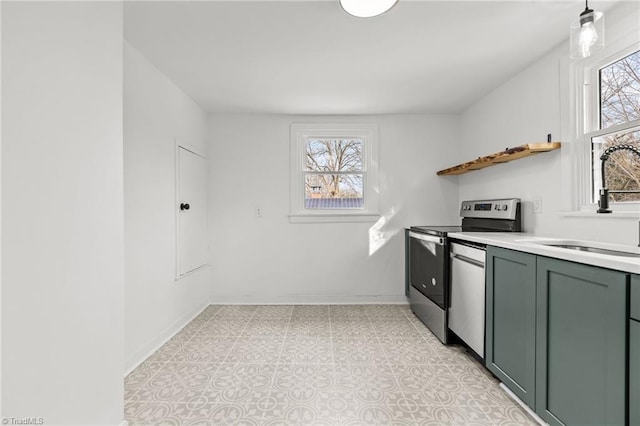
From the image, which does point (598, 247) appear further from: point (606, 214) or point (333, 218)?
point (333, 218)

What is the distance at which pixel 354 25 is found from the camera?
202cm

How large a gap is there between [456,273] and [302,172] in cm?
215

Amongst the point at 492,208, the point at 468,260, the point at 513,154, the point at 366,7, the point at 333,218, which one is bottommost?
the point at 468,260

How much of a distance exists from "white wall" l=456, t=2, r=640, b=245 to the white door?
9.97 feet

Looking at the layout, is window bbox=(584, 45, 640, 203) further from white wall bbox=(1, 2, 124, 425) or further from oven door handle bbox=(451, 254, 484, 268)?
white wall bbox=(1, 2, 124, 425)

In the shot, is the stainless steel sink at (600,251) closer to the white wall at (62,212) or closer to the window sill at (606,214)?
the window sill at (606,214)

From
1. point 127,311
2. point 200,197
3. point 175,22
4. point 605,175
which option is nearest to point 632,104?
point 605,175

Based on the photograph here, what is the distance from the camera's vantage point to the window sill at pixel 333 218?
12.8ft

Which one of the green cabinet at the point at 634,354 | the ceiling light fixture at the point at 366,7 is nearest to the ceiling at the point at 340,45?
the ceiling light fixture at the point at 366,7

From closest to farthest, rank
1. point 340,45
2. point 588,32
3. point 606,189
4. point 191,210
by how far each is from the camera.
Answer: point 588,32
point 606,189
point 340,45
point 191,210

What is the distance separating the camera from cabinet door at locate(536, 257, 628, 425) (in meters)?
1.19

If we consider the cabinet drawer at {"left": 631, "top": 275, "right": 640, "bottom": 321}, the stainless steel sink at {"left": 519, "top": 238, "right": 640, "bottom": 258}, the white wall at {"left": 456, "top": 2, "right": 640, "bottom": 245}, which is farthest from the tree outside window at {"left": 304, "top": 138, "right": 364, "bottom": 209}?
the cabinet drawer at {"left": 631, "top": 275, "right": 640, "bottom": 321}

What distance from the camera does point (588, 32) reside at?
62.6 inches

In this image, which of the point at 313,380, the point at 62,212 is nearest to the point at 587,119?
the point at 313,380
